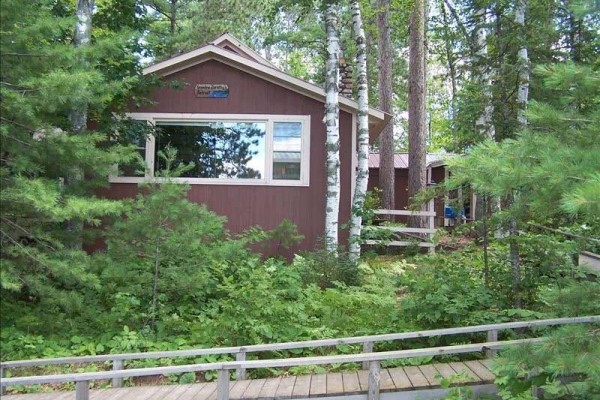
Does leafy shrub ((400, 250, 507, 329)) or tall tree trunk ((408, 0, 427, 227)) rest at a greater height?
tall tree trunk ((408, 0, 427, 227))

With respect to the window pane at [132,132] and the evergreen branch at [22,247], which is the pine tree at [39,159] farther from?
the window pane at [132,132]

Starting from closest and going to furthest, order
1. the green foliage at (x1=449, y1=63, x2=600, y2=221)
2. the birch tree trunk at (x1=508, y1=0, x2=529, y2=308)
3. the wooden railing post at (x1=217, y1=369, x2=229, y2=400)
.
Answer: the green foliage at (x1=449, y1=63, x2=600, y2=221), the wooden railing post at (x1=217, y1=369, x2=229, y2=400), the birch tree trunk at (x1=508, y1=0, x2=529, y2=308)

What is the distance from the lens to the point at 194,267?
22.1 feet

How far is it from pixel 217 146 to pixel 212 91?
42.1 inches

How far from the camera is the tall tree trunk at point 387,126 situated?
17.7 m

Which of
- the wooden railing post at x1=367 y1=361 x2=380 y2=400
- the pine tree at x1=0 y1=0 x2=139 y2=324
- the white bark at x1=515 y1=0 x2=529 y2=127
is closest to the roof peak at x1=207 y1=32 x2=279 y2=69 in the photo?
the white bark at x1=515 y1=0 x2=529 y2=127

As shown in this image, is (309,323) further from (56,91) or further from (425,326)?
(56,91)

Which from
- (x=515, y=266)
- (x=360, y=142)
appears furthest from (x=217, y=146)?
(x=515, y=266)

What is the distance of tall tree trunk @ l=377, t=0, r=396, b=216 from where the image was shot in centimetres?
1766

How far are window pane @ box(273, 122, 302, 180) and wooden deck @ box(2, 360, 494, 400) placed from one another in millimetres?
5404

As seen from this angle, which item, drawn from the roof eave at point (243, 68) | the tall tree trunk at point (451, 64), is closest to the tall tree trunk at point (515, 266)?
the tall tree trunk at point (451, 64)

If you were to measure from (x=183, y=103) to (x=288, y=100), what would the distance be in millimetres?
2041

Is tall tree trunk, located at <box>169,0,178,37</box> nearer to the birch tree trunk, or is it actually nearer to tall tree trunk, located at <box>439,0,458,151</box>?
tall tree trunk, located at <box>439,0,458,151</box>

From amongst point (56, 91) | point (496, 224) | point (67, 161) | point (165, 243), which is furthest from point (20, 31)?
point (496, 224)
